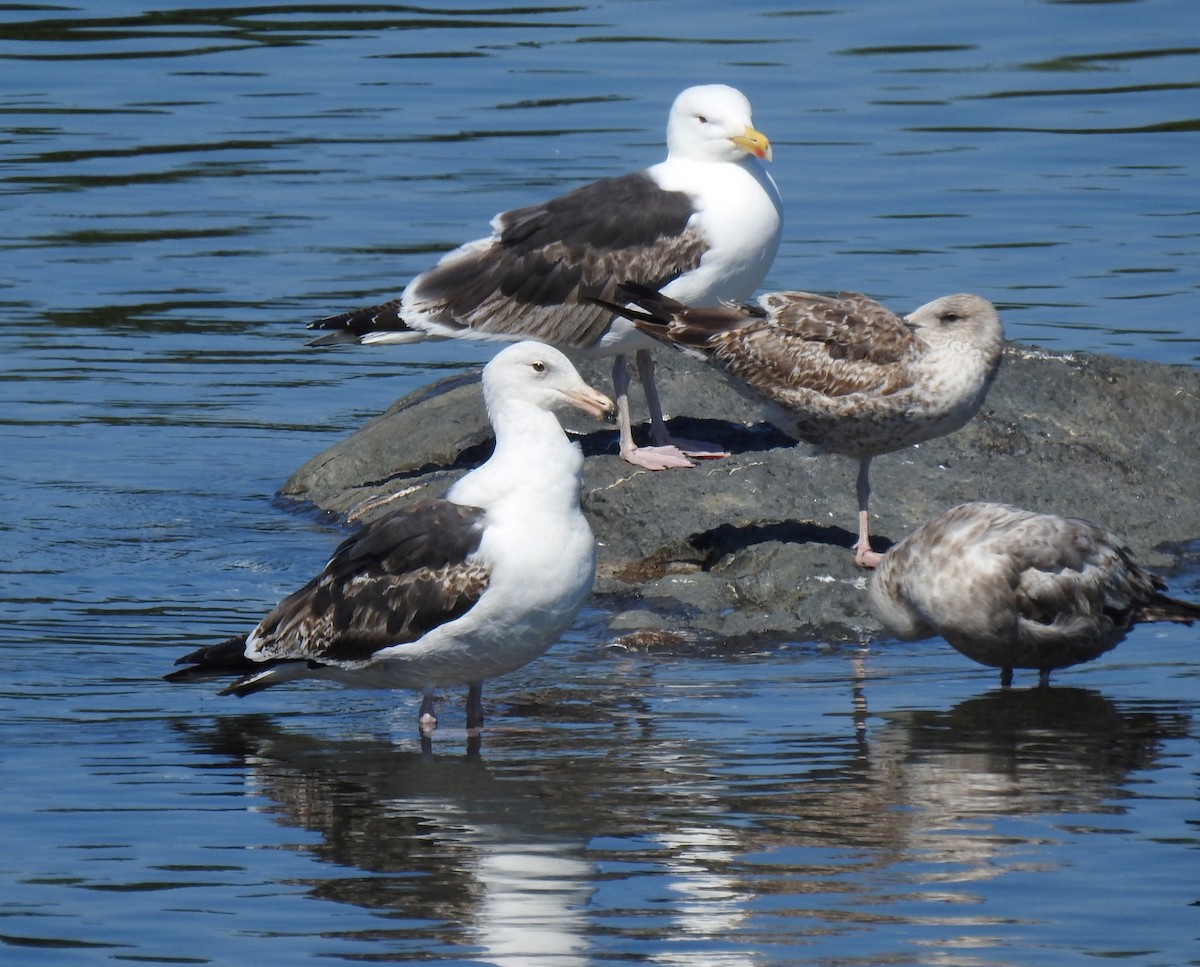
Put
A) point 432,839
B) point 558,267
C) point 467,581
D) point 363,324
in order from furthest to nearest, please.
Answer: point 363,324, point 558,267, point 467,581, point 432,839

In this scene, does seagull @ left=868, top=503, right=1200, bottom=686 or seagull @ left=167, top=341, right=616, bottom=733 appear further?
seagull @ left=868, top=503, right=1200, bottom=686

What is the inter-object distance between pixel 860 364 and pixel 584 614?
1.65 m

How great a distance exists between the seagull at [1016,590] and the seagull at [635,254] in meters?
2.13

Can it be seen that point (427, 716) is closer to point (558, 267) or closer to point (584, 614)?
point (584, 614)

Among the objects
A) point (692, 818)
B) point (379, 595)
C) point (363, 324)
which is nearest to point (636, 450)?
point (363, 324)

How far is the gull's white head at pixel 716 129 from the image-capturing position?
1150cm

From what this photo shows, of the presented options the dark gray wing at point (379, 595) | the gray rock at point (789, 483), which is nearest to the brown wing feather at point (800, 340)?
the gray rock at point (789, 483)

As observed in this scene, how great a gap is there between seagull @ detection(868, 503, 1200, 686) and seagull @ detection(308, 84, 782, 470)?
213 cm

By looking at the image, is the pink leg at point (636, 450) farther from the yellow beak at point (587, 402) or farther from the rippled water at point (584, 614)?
the yellow beak at point (587, 402)

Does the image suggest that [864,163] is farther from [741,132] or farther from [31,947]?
[31,947]

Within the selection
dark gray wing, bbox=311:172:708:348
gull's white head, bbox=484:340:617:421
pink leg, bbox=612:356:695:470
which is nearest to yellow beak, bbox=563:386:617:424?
gull's white head, bbox=484:340:617:421

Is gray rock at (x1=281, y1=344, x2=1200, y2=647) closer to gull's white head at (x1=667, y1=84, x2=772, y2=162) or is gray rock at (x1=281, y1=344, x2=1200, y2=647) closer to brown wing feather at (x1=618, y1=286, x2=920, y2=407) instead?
brown wing feather at (x1=618, y1=286, x2=920, y2=407)

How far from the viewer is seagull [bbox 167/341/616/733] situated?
819cm

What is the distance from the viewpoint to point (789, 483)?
36.4 ft
